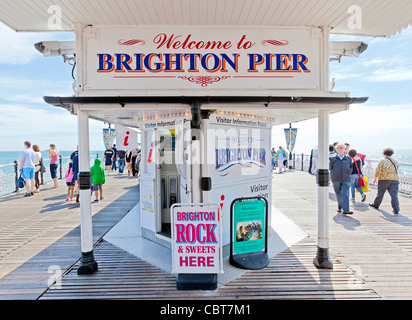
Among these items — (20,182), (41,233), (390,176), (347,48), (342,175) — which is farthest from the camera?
(20,182)

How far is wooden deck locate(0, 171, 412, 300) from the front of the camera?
313 centimetres

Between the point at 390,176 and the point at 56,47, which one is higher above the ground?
the point at 56,47

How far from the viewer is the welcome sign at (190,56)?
3.48 metres

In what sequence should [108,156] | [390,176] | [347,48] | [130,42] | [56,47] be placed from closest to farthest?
[130,42]
[56,47]
[347,48]
[390,176]
[108,156]

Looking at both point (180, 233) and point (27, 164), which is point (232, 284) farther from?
point (27, 164)

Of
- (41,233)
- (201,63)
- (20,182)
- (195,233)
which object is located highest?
(201,63)

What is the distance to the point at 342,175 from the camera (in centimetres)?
629

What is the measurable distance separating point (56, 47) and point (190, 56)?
88.6 inches

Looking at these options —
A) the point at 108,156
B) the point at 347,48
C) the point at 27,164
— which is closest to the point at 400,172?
the point at 347,48

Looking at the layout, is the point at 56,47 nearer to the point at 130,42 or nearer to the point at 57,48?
the point at 57,48

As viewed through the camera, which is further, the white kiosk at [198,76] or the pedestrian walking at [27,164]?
the pedestrian walking at [27,164]

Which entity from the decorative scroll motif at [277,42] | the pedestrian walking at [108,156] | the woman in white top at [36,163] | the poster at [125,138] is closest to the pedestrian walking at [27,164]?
the woman in white top at [36,163]

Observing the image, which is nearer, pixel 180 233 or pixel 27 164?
pixel 180 233

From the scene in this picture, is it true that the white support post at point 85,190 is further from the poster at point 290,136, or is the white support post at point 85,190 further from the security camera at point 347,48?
the poster at point 290,136
